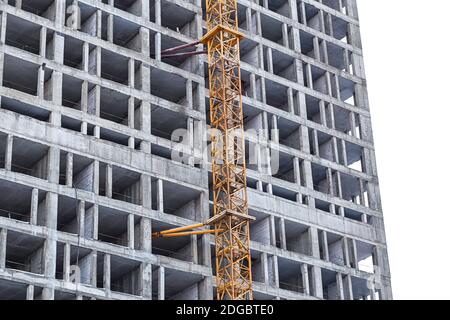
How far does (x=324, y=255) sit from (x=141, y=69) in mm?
25315

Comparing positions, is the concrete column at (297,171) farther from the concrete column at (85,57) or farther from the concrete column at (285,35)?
the concrete column at (85,57)

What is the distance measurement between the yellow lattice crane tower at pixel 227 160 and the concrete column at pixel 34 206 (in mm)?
11510

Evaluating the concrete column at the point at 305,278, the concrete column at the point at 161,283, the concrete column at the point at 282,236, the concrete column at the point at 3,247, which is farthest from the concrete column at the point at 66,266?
the concrete column at the point at 305,278

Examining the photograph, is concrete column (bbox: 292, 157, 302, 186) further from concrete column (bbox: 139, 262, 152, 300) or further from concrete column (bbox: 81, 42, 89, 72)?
concrete column (bbox: 81, 42, 89, 72)

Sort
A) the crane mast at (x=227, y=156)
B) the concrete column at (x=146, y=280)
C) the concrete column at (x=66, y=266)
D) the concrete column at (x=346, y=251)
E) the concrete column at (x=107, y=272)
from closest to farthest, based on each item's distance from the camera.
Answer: the concrete column at (x=66, y=266)
the concrete column at (x=107, y=272)
the concrete column at (x=146, y=280)
the crane mast at (x=227, y=156)
the concrete column at (x=346, y=251)

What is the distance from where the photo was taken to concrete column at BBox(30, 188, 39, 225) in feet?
263

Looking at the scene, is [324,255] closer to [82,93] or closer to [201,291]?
[201,291]

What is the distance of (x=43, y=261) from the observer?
79.8m

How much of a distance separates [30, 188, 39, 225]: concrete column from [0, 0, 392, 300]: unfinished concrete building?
18 centimetres

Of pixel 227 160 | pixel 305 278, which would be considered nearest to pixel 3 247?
pixel 227 160

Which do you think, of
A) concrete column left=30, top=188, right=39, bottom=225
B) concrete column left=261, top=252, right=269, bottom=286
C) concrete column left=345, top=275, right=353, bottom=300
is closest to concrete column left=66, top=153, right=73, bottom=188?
concrete column left=30, top=188, right=39, bottom=225

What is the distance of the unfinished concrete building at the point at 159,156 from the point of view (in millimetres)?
83125
